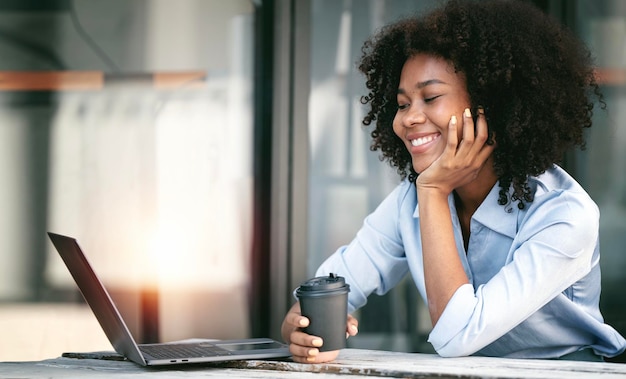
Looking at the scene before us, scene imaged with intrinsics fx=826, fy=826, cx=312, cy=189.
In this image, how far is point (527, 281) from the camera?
5.18 ft

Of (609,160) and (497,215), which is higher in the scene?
(609,160)

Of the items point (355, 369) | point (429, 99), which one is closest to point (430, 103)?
point (429, 99)

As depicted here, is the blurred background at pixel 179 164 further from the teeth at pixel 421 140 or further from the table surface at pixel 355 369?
the table surface at pixel 355 369

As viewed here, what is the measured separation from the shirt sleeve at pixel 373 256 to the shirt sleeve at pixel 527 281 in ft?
1.26

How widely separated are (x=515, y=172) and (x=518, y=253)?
28 centimetres

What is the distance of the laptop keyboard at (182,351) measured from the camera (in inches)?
59.5

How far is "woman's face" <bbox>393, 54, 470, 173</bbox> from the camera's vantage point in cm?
185

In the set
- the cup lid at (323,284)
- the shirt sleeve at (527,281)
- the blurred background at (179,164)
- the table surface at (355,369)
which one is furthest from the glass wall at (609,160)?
the cup lid at (323,284)

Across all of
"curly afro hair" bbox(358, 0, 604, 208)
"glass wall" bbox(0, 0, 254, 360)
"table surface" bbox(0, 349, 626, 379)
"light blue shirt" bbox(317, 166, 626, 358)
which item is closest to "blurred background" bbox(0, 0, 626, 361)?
"glass wall" bbox(0, 0, 254, 360)

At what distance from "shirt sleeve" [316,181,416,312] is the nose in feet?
0.69

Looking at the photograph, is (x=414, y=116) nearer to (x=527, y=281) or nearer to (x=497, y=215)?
(x=497, y=215)

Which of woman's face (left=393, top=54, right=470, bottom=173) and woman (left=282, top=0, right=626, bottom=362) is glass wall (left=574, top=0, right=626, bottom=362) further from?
woman's face (left=393, top=54, right=470, bottom=173)

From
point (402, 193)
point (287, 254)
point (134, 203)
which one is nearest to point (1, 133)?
point (134, 203)

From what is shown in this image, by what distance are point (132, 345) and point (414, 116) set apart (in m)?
0.81
